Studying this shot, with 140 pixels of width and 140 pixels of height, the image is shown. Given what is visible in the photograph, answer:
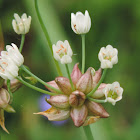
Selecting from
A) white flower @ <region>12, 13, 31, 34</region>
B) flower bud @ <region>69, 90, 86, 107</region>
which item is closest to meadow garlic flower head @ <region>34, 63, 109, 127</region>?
flower bud @ <region>69, 90, 86, 107</region>

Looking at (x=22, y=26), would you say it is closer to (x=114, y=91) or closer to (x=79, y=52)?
(x=114, y=91)

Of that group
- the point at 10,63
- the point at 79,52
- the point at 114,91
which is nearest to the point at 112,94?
the point at 114,91

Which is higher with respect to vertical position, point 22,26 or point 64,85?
point 22,26

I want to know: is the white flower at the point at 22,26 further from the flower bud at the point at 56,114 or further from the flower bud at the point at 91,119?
the flower bud at the point at 91,119

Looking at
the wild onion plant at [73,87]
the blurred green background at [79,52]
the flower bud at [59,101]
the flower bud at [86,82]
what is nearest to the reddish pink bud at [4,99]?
the wild onion plant at [73,87]

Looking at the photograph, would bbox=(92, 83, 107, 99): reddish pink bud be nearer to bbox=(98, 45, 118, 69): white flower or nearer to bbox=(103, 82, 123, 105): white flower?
bbox=(103, 82, 123, 105): white flower

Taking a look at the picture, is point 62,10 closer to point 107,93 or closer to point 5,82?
point 5,82
